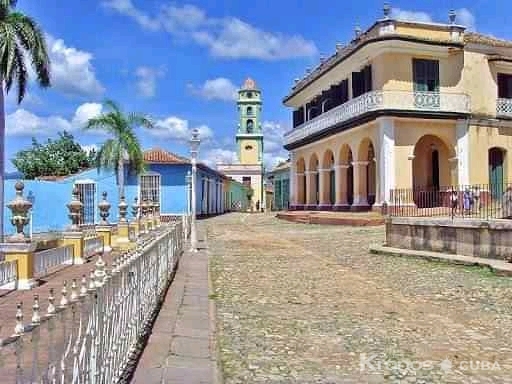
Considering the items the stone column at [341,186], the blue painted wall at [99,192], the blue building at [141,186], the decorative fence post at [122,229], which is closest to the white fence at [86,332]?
the decorative fence post at [122,229]

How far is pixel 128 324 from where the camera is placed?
423 cm

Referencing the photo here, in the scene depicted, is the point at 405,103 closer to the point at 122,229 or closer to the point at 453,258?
the point at 122,229

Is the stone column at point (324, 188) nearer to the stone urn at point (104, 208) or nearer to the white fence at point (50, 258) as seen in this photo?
the stone urn at point (104, 208)

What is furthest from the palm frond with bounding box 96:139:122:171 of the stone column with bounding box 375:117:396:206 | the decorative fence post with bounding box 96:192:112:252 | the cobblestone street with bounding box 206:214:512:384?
the cobblestone street with bounding box 206:214:512:384

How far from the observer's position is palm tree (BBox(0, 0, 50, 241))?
20266 millimetres

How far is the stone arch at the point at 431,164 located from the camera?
24.9 meters

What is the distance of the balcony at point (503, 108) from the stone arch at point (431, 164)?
266cm

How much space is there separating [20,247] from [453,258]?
25.0ft

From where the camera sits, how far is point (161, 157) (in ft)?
114

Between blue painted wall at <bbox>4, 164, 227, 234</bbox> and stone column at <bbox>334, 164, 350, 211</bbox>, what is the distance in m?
9.83

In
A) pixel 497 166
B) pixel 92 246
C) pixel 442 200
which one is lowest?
pixel 92 246

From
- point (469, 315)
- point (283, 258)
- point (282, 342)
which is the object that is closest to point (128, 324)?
point (282, 342)

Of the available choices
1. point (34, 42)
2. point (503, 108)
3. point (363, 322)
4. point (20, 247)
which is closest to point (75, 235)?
point (20, 247)

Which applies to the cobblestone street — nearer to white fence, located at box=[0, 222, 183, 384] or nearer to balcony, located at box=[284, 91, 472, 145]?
white fence, located at box=[0, 222, 183, 384]
